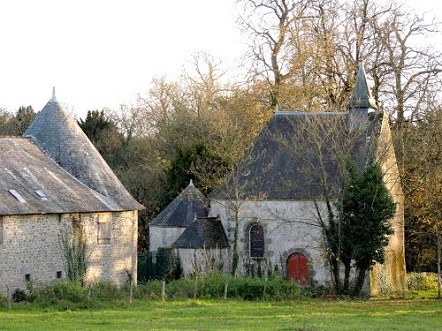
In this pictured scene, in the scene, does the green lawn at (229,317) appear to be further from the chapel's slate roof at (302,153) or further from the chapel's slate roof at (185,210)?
the chapel's slate roof at (185,210)

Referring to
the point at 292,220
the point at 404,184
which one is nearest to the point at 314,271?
the point at 292,220

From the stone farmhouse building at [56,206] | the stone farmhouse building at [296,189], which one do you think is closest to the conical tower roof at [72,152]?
the stone farmhouse building at [56,206]

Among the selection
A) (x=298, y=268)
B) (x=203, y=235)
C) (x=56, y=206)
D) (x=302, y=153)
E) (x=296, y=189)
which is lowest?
(x=298, y=268)

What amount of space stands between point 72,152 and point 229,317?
41.6 ft

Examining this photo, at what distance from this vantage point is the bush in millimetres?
38844

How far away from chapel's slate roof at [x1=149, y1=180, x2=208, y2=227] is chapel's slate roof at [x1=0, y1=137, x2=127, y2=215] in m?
6.38

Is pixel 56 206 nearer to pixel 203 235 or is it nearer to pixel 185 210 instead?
pixel 203 235

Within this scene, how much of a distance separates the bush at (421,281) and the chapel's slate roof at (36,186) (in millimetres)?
14751

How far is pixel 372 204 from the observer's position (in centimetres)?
3144

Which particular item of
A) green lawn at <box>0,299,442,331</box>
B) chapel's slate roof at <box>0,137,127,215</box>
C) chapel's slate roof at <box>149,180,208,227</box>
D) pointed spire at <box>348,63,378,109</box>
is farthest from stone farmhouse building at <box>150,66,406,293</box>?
green lawn at <box>0,299,442,331</box>

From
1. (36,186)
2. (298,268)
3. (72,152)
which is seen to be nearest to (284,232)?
(298,268)

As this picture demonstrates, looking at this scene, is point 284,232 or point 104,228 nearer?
point 104,228

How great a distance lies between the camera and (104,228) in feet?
104

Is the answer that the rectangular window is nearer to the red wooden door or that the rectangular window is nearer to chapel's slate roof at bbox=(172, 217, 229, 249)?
chapel's slate roof at bbox=(172, 217, 229, 249)
